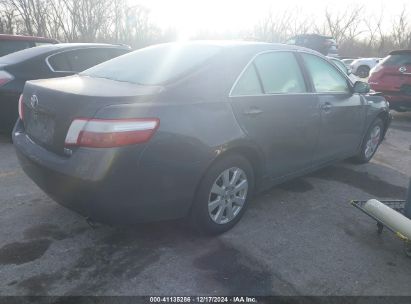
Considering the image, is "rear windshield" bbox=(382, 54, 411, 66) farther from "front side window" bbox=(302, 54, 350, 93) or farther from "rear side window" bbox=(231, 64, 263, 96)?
"rear side window" bbox=(231, 64, 263, 96)

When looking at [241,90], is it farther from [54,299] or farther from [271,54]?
[54,299]

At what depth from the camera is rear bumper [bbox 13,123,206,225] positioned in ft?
8.10

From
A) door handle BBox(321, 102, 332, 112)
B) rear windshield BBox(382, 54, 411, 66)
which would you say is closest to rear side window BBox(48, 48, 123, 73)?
door handle BBox(321, 102, 332, 112)

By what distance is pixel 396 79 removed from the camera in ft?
27.8

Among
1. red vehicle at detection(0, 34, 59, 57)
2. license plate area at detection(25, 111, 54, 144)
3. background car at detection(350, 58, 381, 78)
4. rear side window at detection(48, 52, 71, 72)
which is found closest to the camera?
license plate area at detection(25, 111, 54, 144)

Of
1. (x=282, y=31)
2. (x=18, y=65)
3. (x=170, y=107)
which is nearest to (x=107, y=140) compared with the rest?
Answer: (x=170, y=107)

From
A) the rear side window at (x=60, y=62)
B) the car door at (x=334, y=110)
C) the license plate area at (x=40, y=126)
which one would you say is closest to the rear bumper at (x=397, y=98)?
the car door at (x=334, y=110)

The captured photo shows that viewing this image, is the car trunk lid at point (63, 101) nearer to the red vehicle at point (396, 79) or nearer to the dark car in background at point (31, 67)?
the dark car in background at point (31, 67)

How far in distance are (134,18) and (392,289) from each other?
75.6 feet

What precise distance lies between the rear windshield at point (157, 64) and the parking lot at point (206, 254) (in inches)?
49.3

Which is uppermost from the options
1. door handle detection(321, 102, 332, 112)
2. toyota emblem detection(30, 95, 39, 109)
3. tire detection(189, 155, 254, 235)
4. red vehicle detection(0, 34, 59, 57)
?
red vehicle detection(0, 34, 59, 57)

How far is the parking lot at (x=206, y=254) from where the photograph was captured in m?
2.59

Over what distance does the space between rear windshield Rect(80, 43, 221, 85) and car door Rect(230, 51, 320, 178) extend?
414mm

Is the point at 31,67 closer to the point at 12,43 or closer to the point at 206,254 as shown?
the point at 12,43
